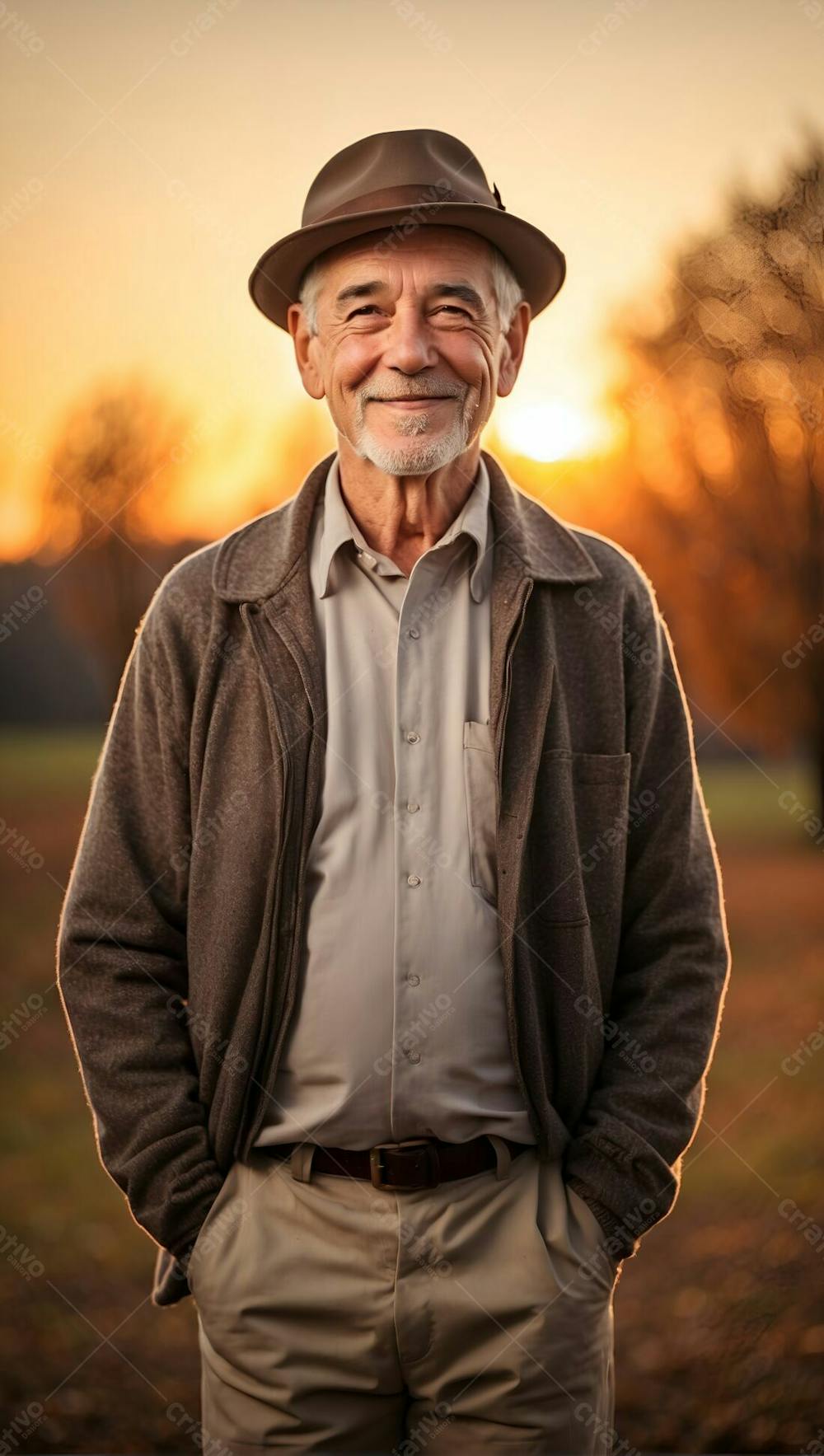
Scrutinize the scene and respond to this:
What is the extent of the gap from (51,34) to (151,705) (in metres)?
2.29

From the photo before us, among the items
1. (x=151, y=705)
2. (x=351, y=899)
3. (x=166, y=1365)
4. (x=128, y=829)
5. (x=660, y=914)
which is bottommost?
(x=166, y=1365)

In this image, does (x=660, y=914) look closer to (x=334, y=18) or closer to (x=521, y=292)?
(x=521, y=292)

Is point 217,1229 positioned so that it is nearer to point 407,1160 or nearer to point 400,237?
point 407,1160

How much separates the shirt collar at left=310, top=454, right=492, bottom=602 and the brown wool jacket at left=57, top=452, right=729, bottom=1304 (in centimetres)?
3

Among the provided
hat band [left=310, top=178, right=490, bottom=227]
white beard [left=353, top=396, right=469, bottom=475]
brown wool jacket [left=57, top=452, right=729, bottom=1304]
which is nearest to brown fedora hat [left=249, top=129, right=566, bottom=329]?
hat band [left=310, top=178, right=490, bottom=227]

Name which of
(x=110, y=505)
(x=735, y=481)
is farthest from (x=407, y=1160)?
(x=735, y=481)

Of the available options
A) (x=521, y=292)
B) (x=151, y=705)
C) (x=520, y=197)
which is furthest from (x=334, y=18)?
(x=151, y=705)

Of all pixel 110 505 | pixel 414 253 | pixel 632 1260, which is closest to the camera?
pixel 414 253

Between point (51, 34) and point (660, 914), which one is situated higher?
point (51, 34)

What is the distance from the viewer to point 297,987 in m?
1.47

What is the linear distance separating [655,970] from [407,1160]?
420 mm

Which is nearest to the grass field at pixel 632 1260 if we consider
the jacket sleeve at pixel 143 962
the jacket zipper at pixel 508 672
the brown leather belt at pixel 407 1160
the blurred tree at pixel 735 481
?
the blurred tree at pixel 735 481

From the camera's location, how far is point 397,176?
1565 mm

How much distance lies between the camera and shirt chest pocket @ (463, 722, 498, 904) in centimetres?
148
